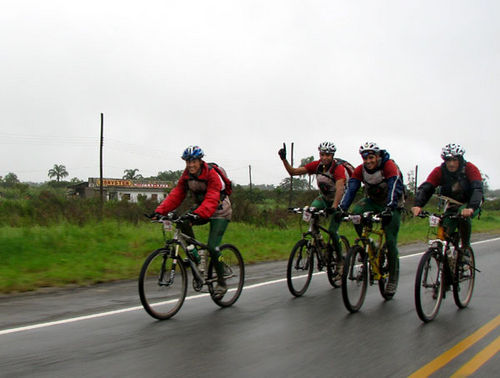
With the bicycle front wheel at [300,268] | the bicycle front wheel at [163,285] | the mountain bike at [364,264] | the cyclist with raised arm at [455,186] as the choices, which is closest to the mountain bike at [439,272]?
the cyclist with raised arm at [455,186]

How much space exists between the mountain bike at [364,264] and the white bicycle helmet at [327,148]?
59.0 inches

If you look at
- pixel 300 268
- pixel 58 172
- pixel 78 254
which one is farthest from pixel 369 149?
pixel 58 172

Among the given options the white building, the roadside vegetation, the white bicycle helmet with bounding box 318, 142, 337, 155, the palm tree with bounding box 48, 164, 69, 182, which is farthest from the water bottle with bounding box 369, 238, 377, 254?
the palm tree with bounding box 48, 164, 69, 182

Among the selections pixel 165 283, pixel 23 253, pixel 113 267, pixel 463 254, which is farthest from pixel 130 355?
pixel 23 253

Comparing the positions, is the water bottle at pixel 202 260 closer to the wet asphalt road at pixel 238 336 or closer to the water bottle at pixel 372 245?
the wet asphalt road at pixel 238 336

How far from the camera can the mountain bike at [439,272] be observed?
232 inches

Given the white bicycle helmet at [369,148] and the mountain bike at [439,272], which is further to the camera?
the white bicycle helmet at [369,148]

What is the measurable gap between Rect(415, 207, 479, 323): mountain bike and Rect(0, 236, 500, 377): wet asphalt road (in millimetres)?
199

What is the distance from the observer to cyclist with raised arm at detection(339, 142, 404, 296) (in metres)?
6.89

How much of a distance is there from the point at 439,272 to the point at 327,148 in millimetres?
2640

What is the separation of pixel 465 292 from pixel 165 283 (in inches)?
156

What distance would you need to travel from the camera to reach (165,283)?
20.3 ft

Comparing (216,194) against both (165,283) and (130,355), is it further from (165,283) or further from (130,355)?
(130,355)

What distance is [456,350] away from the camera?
16.0ft
